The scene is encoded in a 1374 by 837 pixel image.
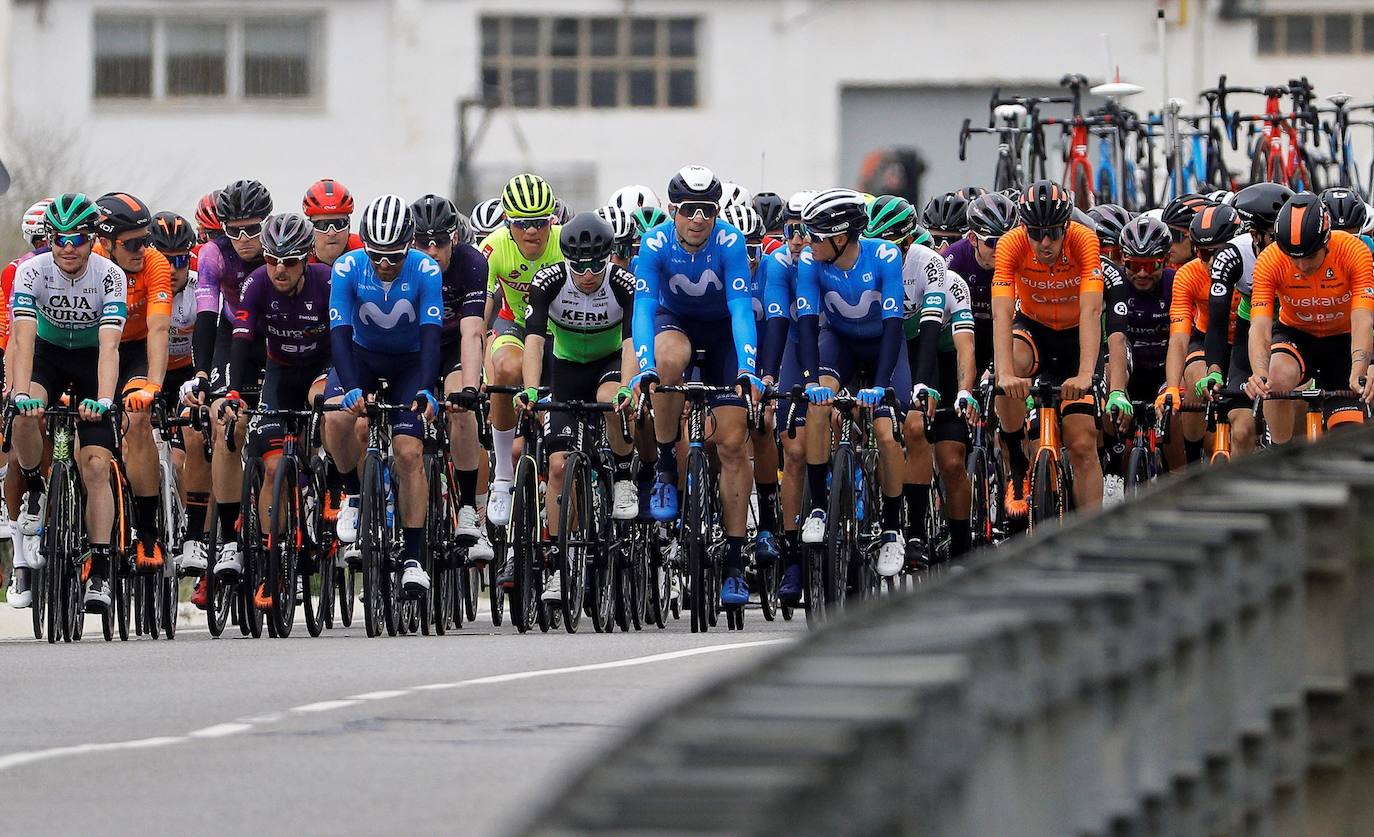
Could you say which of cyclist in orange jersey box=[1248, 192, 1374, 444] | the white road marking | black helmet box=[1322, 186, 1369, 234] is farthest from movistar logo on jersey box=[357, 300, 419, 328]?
black helmet box=[1322, 186, 1369, 234]

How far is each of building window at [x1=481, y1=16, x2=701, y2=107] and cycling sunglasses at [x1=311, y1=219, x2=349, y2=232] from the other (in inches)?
1330

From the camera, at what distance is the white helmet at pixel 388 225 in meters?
15.9

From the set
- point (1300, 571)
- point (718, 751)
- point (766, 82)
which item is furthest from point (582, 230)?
point (766, 82)

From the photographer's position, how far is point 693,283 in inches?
630

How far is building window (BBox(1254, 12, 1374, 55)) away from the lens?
2051 inches

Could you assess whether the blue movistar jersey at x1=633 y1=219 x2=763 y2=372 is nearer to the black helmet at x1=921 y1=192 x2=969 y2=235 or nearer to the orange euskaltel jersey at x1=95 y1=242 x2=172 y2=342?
the orange euskaltel jersey at x1=95 y1=242 x2=172 y2=342

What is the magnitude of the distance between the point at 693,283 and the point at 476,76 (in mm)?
36041

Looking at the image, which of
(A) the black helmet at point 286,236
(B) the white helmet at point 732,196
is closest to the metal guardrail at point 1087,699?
(A) the black helmet at point 286,236

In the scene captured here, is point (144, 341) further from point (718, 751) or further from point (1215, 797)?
point (718, 751)

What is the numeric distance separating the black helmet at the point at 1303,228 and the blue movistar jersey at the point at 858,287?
1975mm

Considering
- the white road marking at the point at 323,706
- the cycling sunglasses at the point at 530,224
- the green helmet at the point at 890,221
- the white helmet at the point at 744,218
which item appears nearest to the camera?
the white road marking at the point at 323,706

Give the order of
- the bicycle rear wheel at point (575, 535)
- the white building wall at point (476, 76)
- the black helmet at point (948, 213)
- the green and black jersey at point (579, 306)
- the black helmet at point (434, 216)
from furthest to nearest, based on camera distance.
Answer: the white building wall at point (476, 76)
the black helmet at point (948, 213)
the black helmet at point (434, 216)
the green and black jersey at point (579, 306)
the bicycle rear wheel at point (575, 535)

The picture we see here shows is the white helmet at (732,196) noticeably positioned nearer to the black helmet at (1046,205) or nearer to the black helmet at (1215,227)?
the black helmet at (1046,205)

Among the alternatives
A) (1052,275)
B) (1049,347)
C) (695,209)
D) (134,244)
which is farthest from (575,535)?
(1049,347)
